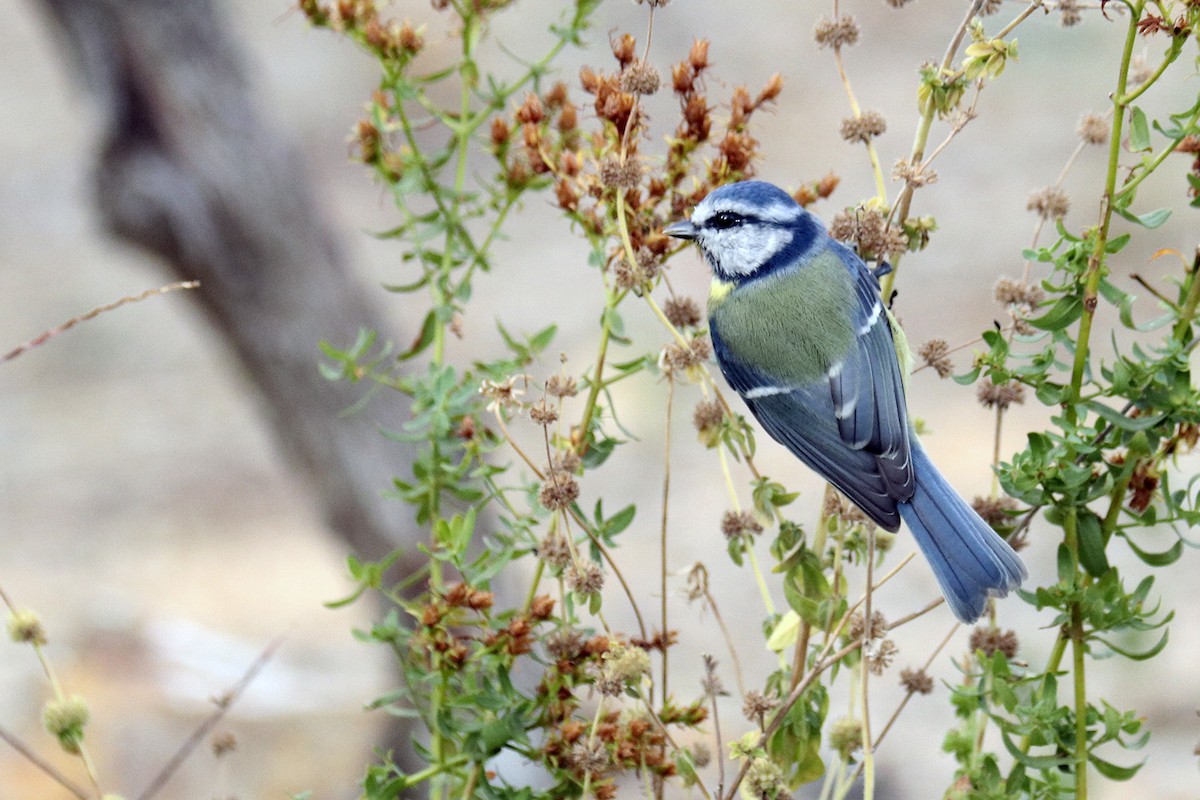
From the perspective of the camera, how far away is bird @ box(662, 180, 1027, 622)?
4.27 feet

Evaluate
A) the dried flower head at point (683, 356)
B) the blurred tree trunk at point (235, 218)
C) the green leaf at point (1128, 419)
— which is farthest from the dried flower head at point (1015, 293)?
the blurred tree trunk at point (235, 218)

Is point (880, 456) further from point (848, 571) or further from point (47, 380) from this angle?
point (47, 380)

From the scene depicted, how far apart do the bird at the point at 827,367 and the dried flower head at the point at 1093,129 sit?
245 millimetres

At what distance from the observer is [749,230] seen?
5.25ft

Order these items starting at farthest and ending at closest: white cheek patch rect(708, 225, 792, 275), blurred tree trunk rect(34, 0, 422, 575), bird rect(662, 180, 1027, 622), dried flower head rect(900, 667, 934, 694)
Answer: blurred tree trunk rect(34, 0, 422, 575) → white cheek patch rect(708, 225, 792, 275) → bird rect(662, 180, 1027, 622) → dried flower head rect(900, 667, 934, 694)

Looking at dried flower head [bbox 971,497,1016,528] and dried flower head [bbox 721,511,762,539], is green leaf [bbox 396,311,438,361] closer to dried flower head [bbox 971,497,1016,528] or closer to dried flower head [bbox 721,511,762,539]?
dried flower head [bbox 721,511,762,539]

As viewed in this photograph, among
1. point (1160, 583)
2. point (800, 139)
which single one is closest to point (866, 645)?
point (1160, 583)

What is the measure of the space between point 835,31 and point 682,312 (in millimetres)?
313

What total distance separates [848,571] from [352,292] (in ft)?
5.91

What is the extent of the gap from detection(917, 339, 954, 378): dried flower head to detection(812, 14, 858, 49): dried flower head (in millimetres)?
303

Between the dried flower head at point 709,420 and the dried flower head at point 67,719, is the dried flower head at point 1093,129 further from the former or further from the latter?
the dried flower head at point 67,719

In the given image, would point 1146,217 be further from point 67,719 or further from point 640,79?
point 67,719

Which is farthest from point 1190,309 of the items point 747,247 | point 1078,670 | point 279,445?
point 279,445

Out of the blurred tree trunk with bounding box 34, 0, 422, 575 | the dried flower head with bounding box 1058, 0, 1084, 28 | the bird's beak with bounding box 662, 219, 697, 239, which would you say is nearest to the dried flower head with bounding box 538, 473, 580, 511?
the bird's beak with bounding box 662, 219, 697, 239
